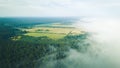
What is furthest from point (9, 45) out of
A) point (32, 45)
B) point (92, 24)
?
point (92, 24)

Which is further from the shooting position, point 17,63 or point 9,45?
point 9,45

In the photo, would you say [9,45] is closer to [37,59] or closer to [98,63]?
[37,59]

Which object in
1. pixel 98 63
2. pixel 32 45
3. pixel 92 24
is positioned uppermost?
pixel 92 24

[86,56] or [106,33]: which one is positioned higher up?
[106,33]

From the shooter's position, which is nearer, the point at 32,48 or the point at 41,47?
the point at 32,48

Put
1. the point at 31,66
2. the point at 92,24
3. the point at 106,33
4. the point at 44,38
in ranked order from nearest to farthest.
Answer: the point at 31,66 → the point at 44,38 → the point at 106,33 → the point at 92,24

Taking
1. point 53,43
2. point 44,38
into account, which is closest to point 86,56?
point 53,43

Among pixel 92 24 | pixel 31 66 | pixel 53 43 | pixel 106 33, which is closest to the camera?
pixel 31 66
